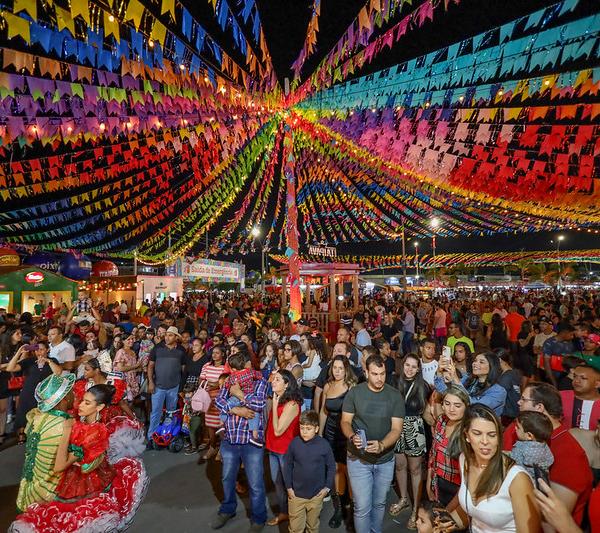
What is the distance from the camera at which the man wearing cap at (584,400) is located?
3.26m

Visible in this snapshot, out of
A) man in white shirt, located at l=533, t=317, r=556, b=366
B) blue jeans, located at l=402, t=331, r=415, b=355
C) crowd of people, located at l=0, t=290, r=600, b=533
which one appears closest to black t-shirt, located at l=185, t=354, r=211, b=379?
crowd of people, located at l=0, t=290, r=600, b=533

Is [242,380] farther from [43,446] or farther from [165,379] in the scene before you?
[165,379]

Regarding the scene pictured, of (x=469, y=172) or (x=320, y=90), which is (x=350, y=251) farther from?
(x=320, y=90)

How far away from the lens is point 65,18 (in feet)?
12.9

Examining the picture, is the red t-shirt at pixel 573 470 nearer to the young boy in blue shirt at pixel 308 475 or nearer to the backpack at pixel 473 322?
the young boy in blue shirt at pixel 308 475

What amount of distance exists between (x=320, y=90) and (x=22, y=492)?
793 centimetres

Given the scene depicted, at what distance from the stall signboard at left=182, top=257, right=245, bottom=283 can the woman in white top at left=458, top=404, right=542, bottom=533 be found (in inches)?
1012

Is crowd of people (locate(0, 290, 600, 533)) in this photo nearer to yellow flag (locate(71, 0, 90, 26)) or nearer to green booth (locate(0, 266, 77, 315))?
yellow flag (locate(71, 0, 90, 26))

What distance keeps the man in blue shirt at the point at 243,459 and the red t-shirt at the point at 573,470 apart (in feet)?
8.71

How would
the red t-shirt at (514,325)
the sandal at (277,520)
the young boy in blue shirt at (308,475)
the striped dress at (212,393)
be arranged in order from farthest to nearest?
the red t-shirt at (514,325), the striped dress at (212,393), the sandal at (277,520), the young boy in blue shirt at (308,475)

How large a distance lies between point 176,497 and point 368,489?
250cm

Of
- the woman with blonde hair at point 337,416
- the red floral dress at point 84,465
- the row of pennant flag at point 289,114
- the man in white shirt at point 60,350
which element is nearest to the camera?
the red floral dress at point 84,465

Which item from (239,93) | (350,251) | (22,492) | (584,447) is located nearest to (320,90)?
(239,93)

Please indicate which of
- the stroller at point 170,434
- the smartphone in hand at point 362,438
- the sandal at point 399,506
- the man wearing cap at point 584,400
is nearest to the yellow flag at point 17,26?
the smartphone in hand at point 362,438
